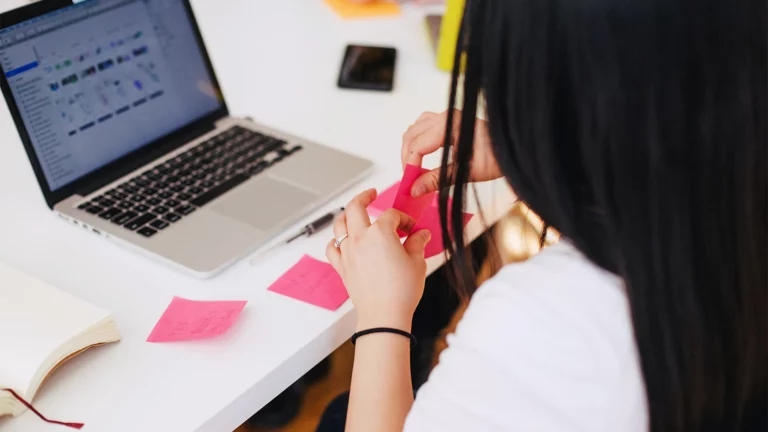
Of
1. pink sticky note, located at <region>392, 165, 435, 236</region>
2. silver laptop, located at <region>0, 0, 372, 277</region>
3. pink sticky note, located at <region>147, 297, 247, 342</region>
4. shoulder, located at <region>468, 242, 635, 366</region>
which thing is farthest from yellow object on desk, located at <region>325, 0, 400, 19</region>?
shoulder, located at <region>468, 242, 635, 366</region>

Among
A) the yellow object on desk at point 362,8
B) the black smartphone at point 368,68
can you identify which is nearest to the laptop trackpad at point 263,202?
the black smartphone at point 368,68

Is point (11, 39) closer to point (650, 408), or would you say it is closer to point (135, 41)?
A: point (135, 41)

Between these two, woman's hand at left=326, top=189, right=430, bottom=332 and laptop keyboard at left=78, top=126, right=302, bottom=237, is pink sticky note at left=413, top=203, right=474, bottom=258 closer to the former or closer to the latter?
woman's hand at left=326, top=189, right=430, bottom=332

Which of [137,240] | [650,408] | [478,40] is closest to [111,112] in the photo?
[137,240]

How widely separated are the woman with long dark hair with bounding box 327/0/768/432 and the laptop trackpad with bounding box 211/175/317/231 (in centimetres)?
36

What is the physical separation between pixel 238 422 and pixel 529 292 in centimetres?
31

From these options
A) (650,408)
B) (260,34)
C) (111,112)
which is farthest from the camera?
(260,34)

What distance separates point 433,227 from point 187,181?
33cm

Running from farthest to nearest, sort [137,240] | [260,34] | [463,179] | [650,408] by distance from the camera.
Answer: [260,34]
[137,240]
[463,179]
[650,408]

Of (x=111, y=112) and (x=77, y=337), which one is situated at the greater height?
(x=111, y=112)

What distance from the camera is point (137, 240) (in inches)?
34.1

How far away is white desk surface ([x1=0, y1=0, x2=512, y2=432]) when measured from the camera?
0.68 meters

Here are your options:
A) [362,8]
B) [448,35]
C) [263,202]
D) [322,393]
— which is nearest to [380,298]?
[263,202]

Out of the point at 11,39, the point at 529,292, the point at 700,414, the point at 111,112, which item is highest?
the point at 11,39
